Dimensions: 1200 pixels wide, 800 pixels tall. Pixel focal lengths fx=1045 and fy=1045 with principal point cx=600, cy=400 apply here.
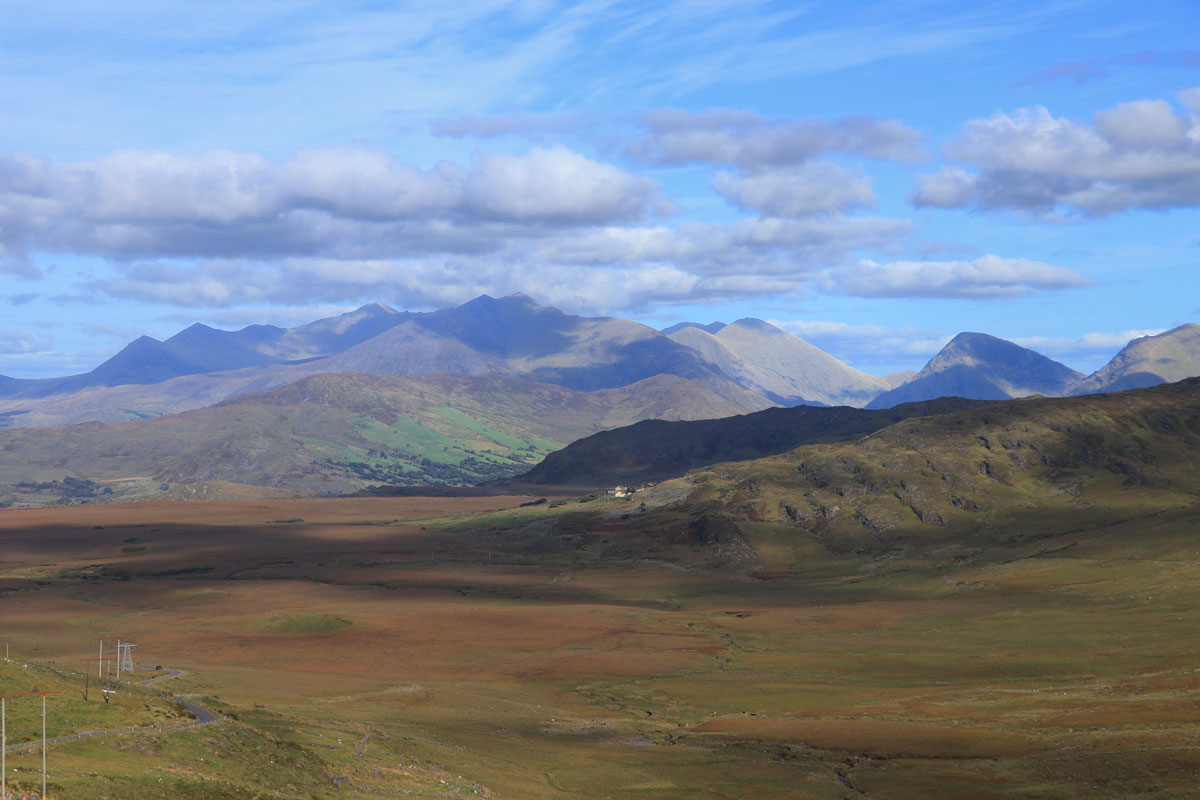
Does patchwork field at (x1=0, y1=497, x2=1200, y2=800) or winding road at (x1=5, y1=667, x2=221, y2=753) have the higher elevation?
winding road at (x1=5, y1=667, x2=221, y2=753)

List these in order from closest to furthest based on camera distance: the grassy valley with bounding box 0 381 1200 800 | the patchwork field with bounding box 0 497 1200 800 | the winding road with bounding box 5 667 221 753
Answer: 1. the winding road with bounding box 5 667 221 753
2. the patchwork field with bounding box 0 497 1200 800
3. the grassy valley with bounding box 0 381 1200 800

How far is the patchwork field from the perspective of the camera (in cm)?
6094

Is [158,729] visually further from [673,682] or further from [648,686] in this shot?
[673,682]

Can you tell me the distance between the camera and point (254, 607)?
169000 millimetres

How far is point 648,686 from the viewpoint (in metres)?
108

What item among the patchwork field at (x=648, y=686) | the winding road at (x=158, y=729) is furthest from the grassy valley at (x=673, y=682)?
the winding road at (x=158, y=729)

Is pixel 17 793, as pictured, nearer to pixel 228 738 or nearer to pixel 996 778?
pixel 228 738

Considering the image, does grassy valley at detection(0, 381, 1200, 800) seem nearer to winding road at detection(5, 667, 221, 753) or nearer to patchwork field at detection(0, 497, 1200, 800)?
patchwork field at detection(0, 497, 1200, 800)

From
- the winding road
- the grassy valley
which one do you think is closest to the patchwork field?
the grassy valley

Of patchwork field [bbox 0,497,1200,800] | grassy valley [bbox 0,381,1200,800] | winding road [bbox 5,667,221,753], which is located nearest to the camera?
winding road [bbox 5,667,221,753]

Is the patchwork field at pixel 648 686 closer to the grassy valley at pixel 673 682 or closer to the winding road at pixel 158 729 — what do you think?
the grassy valley at pixel 673 682

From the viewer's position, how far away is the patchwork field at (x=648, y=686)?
60.9 metres

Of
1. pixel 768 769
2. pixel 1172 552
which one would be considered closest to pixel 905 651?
pixel 768 769

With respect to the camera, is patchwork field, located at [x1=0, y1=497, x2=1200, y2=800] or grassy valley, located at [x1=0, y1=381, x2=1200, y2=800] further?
grassy valley, located at [x1=0, y1=381, x2=1200, y2=800]
